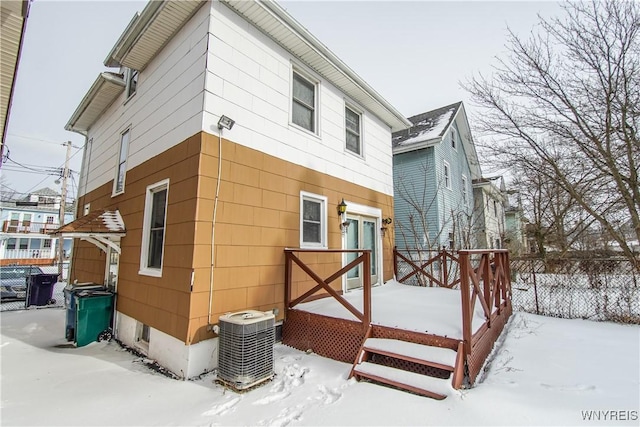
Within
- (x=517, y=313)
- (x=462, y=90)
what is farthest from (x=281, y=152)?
(x=462, y=90)

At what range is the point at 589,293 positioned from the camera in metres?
6.02

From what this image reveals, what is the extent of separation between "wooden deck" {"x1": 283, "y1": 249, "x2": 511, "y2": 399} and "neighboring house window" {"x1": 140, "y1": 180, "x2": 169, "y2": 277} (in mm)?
2036

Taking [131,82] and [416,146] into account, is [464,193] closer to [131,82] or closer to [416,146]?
[416,146]

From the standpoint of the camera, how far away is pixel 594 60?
24.8ft

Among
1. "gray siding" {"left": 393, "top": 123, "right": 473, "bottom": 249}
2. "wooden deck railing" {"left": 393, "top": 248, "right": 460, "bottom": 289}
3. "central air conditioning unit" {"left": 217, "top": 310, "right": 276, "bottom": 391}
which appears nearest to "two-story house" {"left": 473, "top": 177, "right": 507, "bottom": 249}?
"gray siding" {"left": 393, "top": 123, "right": 473, "bottom": 249}

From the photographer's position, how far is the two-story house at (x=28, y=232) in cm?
2271

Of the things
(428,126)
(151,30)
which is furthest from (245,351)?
(428,126)

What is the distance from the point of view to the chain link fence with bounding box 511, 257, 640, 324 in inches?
222

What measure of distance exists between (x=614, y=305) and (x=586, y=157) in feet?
14.6

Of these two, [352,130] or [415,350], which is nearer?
[415,350]

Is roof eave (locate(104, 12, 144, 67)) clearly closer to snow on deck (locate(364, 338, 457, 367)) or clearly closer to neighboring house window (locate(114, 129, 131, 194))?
neighboring house window (locate(114, 129, 131, 194))

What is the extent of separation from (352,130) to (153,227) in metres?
4.77

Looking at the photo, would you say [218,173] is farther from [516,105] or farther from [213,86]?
[516,105]

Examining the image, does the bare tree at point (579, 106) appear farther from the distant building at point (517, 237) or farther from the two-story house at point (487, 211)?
the two-story house at point (487, 211)
